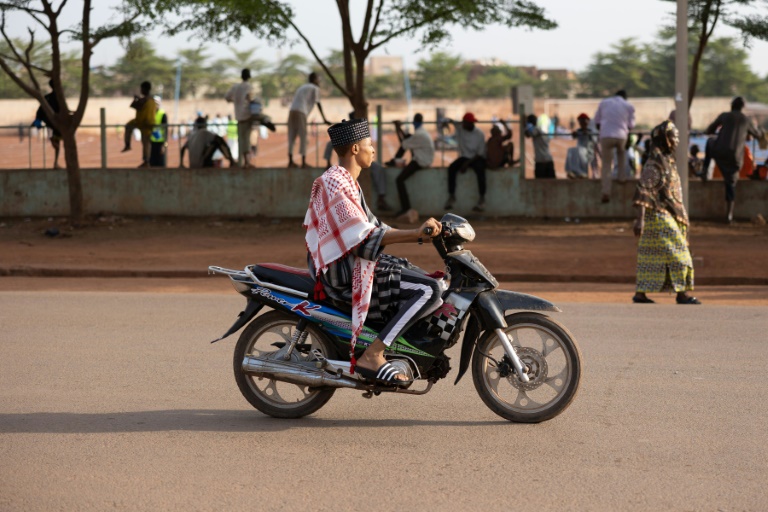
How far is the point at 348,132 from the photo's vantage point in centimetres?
A: 611

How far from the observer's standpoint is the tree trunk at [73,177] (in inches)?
795

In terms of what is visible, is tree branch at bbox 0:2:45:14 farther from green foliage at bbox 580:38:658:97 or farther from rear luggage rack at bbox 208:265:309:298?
green foliage at bbox 580:38:658:97

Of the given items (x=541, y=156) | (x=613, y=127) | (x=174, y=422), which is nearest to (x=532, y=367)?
(x=174, y=422)

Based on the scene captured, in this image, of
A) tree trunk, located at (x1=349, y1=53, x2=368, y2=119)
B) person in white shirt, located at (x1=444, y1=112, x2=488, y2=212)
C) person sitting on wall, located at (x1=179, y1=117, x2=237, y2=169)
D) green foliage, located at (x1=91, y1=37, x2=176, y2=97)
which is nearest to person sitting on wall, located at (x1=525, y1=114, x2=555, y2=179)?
person in white shirt, located at (x1=444, y1=112, x2=488, y2=212)

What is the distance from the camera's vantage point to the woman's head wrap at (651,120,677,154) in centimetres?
1041

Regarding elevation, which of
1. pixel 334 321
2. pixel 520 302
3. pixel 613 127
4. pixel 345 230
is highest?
pixel 613 127

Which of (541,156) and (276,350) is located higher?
(541,156)

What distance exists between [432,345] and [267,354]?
3.12 feet

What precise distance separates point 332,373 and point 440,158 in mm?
15868

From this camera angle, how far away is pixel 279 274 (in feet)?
20.9

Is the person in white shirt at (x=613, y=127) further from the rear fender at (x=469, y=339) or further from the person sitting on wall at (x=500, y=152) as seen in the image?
the rear fender at (x=469, y=339)

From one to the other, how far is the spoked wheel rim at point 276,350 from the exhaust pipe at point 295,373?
5 cm

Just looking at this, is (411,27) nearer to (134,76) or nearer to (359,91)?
(359,91)

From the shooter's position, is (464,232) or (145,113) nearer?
(464,232)
